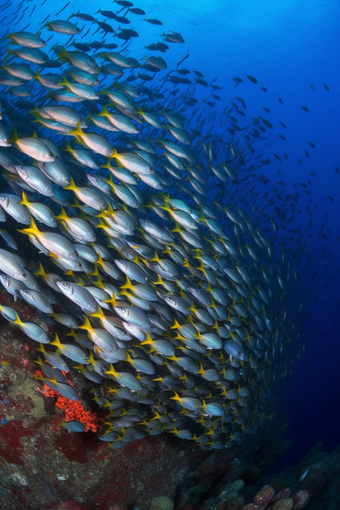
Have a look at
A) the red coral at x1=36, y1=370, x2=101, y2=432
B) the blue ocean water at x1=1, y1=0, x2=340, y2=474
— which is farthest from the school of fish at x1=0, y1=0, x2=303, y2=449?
the blue ocean water at x1=1, y1=0, x2=340, y2=474

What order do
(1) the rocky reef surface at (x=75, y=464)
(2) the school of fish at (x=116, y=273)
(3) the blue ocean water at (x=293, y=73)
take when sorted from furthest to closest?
1. (3) the blue ocean water at (x=293, y=73)
2. (1) the rocky reef surface at (x=75, y=464)
3. (2) the school of fish at (x=116, y=273)

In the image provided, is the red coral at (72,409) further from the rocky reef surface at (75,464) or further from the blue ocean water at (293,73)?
the blue ocean water at (293,73)

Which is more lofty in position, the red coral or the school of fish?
the school of fish

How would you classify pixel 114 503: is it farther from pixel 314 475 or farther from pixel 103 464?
pixel 314 475

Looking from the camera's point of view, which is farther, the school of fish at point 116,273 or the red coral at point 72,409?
the red coral at point 72,409

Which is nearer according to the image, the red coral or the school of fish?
the school of fish

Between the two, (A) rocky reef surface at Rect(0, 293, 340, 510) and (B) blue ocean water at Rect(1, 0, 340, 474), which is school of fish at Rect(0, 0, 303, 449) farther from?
(B) blue ocean water at Rect(1, 0, 340, 474)

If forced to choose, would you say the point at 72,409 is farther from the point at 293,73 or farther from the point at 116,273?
the point at 293,73

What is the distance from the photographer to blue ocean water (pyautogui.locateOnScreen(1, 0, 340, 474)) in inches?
1277

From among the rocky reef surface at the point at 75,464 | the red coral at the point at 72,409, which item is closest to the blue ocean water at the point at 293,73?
the rocky reef surface at the point at 75,464

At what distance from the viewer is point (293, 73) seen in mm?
41938

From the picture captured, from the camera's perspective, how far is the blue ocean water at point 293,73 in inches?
1277

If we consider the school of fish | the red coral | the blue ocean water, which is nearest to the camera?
the school of fish

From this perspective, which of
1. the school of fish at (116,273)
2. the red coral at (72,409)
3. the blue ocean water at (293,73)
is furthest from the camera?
the blue ocean water at (293,73)
